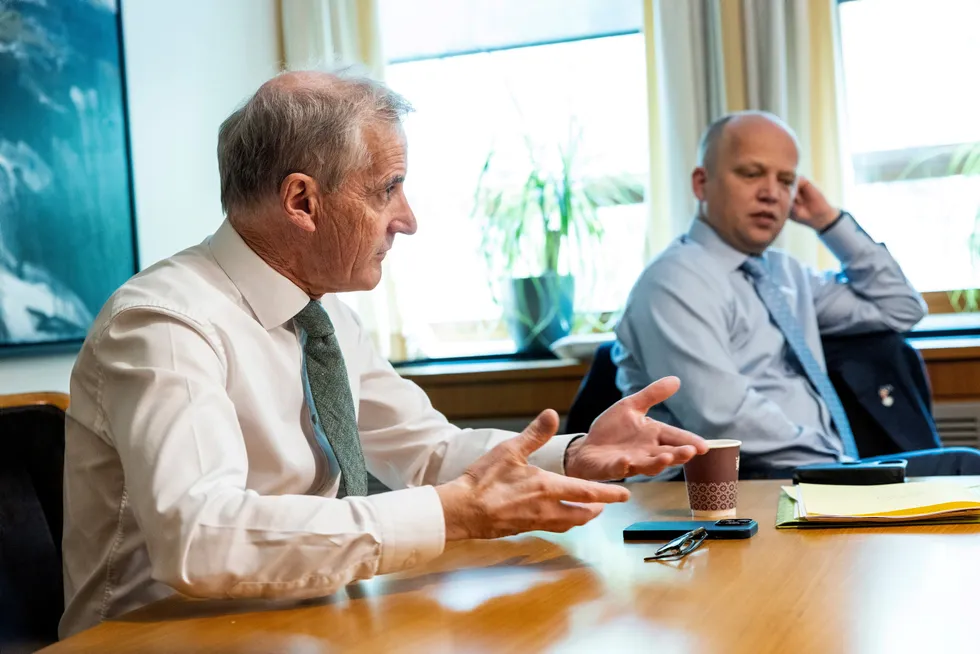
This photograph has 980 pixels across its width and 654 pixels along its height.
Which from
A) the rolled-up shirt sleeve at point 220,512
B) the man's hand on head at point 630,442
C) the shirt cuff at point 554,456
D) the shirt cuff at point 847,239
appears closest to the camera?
the rolled-up shirt sleeve at point 220,512

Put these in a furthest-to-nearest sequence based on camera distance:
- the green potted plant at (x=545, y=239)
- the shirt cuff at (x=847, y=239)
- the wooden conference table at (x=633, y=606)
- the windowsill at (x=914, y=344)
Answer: the green potted plant at (x=545, y=239)
the windowsill at (x=914, y=344)
the shirt cuff at (x=847, y=239)
the wooden conference table at (x=633, y=606)

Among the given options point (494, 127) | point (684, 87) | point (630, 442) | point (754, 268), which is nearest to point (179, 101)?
point (494, 127)

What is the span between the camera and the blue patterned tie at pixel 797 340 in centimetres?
255

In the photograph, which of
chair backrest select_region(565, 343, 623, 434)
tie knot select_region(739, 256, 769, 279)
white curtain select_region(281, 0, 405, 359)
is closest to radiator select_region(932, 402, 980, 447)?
tie knot select_region(739, 256, 769, 279)

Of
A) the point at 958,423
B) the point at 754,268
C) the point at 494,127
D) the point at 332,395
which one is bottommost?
the point at 958,423

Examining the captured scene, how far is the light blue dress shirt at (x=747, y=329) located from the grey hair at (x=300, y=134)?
1189mm

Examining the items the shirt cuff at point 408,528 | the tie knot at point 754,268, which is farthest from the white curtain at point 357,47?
the shirt cuff at point 408,528

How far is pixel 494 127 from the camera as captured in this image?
154 inches

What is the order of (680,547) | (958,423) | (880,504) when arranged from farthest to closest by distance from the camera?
(958,423) < (880,504) < (680,547)

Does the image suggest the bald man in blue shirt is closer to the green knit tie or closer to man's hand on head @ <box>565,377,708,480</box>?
man's hand on head @ <box>565,377,708,480</box>

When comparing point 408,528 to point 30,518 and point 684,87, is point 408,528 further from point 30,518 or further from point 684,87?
point 684,87

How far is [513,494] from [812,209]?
7.03 ft

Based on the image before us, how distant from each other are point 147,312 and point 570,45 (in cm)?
289

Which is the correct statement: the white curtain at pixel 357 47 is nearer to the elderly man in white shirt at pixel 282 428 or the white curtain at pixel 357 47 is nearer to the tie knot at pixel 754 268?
the tie knot at pixel 754 268
